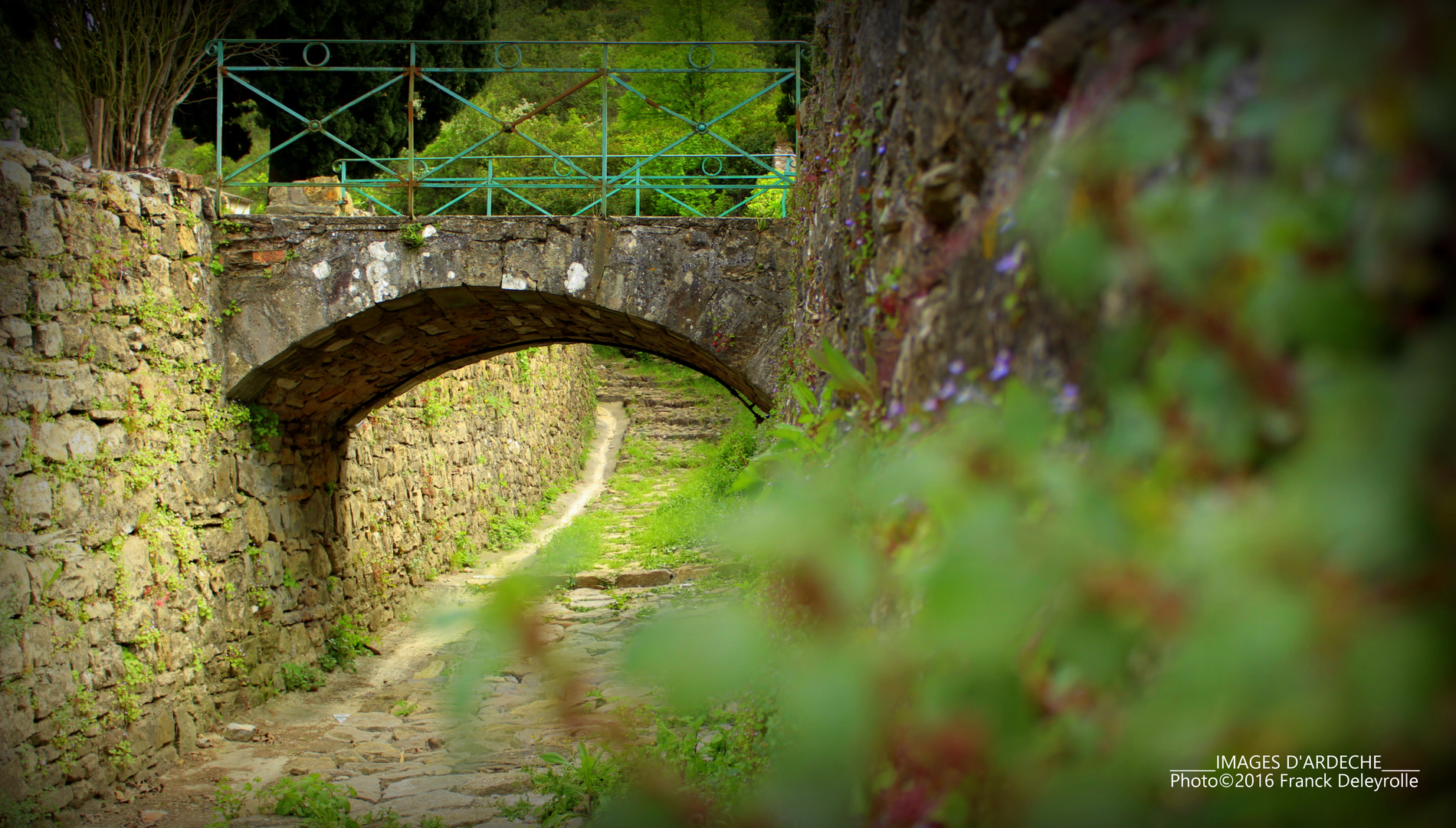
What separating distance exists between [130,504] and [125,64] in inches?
88.6

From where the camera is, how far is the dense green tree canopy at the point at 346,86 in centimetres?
802

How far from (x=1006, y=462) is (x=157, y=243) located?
15.5 feet

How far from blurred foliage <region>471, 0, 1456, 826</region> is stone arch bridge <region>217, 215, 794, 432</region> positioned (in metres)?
3.73

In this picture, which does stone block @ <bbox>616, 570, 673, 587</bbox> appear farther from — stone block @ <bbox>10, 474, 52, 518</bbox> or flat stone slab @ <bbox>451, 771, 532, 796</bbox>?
stone block @ <bbox>10, 474, 52, 518</bbox>

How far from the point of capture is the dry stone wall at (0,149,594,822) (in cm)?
348

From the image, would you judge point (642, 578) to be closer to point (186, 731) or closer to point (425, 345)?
point (425, 345)

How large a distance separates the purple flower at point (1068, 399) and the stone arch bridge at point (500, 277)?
11.8 ft

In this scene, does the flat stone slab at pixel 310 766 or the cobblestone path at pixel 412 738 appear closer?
the cobblestone path at pixel 412 738

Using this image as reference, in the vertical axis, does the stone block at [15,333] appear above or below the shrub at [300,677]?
above

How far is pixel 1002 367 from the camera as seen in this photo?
1.23 m

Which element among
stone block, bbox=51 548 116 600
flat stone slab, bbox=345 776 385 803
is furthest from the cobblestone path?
stone block, bbox=51 548 116 600

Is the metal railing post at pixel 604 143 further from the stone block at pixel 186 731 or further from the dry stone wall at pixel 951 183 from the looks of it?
the stone block at pixel 186 731

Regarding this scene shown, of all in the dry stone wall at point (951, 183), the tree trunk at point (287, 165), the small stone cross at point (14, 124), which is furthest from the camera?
the tree trunk at point (287, 165)

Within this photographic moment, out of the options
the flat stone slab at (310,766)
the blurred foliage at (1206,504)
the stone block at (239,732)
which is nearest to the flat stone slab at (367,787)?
the flat stone slab at (310,766)
